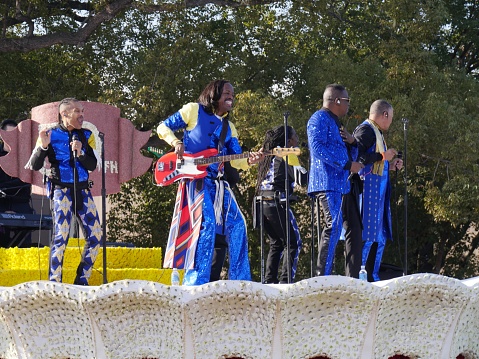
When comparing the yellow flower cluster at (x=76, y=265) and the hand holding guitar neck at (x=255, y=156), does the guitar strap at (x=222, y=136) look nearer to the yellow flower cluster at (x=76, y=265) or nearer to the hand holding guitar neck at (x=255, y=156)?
the hand holding guitar neck at (x=255, y=156)

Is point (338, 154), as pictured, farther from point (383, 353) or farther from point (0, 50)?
point (0, 50)

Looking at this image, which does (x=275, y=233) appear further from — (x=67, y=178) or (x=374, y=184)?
(x=67, y=178)

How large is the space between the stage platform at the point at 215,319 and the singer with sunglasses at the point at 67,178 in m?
3.92

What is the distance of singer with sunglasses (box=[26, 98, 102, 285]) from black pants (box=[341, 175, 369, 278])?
193cm

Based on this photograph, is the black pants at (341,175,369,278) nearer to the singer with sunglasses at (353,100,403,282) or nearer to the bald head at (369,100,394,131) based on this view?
the singer with sunglasses at (353,100,403,282)

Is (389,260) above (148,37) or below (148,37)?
below

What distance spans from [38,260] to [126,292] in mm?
6229

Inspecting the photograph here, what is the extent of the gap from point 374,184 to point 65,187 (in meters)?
2.58

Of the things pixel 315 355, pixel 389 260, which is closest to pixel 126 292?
pixel 315 355

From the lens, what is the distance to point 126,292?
310 cm

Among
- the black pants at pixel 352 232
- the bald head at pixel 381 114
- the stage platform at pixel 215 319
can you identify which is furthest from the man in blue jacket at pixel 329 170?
the stage platform at pixel 215 319

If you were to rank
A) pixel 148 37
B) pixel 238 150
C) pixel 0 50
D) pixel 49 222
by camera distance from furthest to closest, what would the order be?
pixel 148 37 < pixel 0 50 < pixel 49 222 < pixel 238 150

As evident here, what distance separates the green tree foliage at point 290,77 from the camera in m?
16.2

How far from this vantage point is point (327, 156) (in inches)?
284
